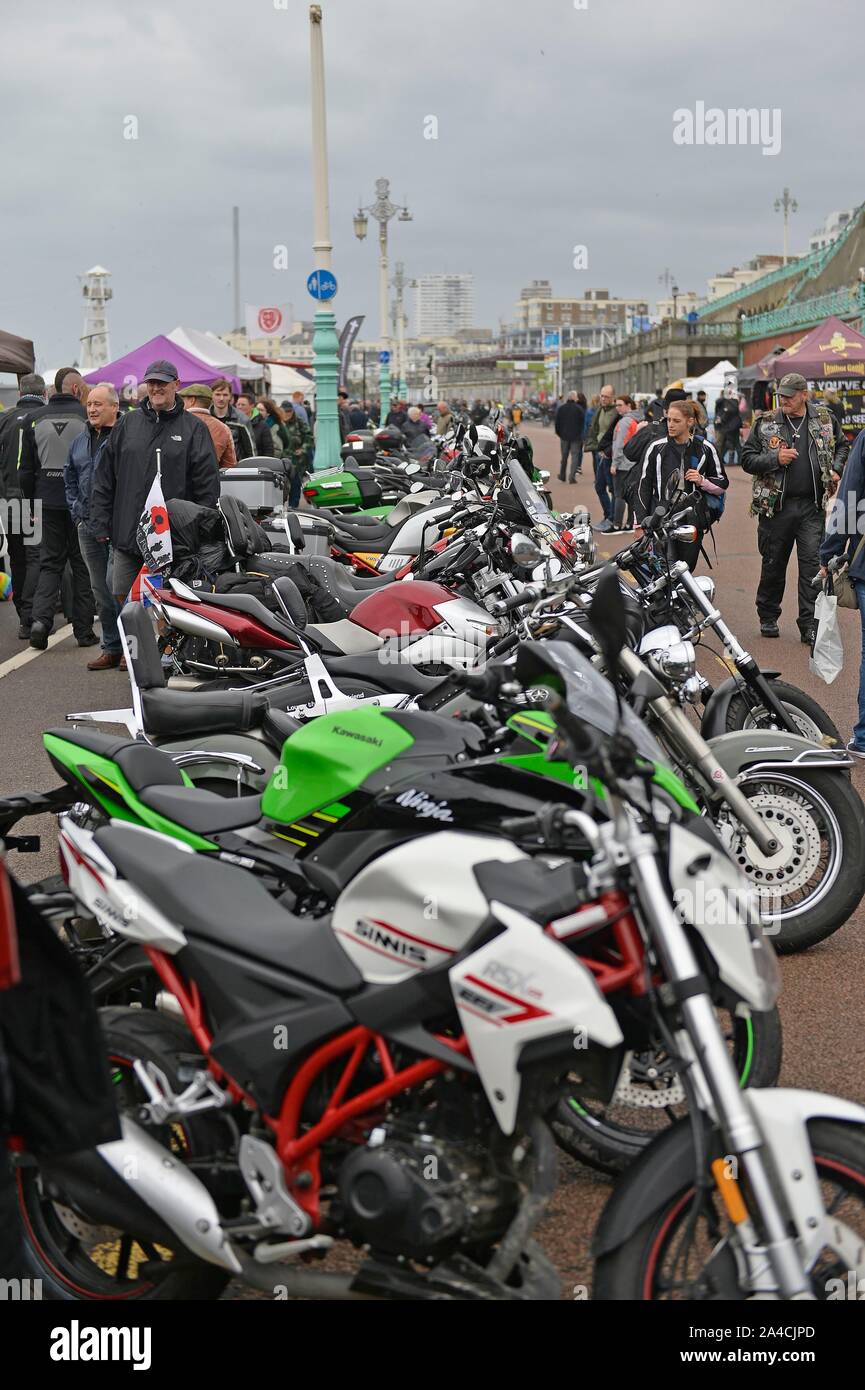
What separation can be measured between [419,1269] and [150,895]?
0.89 metres

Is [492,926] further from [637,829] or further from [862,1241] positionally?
[862,1241]

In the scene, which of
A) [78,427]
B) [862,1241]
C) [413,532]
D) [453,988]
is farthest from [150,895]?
[78,427]

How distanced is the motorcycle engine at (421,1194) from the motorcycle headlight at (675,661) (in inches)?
84.8

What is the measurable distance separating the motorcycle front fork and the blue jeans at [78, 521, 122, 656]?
8.73 meters

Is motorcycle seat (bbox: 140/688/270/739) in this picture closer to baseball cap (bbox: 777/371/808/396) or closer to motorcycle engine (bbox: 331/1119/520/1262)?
motorcycle engine (bbox: 331/1119/520/1262)

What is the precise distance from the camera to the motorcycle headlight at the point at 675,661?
4.46 meters

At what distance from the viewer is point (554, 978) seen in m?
2.50

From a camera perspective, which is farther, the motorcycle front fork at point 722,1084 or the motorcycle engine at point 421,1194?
the motorcycle engine at point 421,1194

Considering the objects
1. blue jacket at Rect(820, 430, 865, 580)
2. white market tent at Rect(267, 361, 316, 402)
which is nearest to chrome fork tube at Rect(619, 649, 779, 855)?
blue jacket at Rect(820, 430, 865, 580)

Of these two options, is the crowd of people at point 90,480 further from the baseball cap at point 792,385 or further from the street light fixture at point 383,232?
the street light fixture at point 383,232

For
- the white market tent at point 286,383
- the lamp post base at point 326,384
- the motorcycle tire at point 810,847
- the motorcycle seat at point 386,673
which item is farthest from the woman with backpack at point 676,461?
the white market tent at point 286,383

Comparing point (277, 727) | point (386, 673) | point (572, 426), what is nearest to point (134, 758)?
point (277, 727)
